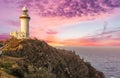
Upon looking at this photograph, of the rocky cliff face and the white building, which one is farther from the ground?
the white building

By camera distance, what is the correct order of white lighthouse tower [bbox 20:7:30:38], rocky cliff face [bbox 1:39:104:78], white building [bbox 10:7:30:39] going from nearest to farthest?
rocky cliff face [bbox 1:39:104:78] < white building [bbox 10:7:30:39] < white lighthouse tower [bbox 20:7:30:38]

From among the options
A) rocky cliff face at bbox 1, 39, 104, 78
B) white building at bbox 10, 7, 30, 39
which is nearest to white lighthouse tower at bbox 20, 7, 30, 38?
white building at bbox 10, 7, 30, 39

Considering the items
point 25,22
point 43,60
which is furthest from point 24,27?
point 43,60

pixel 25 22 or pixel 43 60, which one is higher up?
pixel 25 22

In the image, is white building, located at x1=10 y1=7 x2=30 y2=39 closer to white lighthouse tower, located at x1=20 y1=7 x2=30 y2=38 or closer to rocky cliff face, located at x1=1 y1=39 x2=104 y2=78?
white lighthouse tower, located at x1=20 y1=7 x2=30 y2=38

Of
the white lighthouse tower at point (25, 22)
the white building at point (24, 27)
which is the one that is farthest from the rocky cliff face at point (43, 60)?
the white lighthouse tower at point (25, 22)

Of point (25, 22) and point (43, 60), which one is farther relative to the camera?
point (25, 22)

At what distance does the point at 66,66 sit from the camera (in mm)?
65938

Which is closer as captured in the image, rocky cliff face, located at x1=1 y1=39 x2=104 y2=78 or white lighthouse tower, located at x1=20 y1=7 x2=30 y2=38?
rocky cliff face, located at x1=1 y1=39 x2=104 y2=78

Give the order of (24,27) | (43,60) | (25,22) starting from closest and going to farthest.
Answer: (43,60) → (24,27) → (25,22)

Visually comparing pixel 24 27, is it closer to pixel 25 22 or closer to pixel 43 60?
pixel 25 22

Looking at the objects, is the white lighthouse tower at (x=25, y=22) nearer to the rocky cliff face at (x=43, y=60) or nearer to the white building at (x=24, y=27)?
the white building at (x=24, y=27)

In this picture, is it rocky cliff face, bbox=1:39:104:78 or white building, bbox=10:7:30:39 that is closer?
rocky cliff face, bbox=1:39:104:78

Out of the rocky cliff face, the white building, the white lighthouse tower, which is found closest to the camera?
the rocky cliff face
